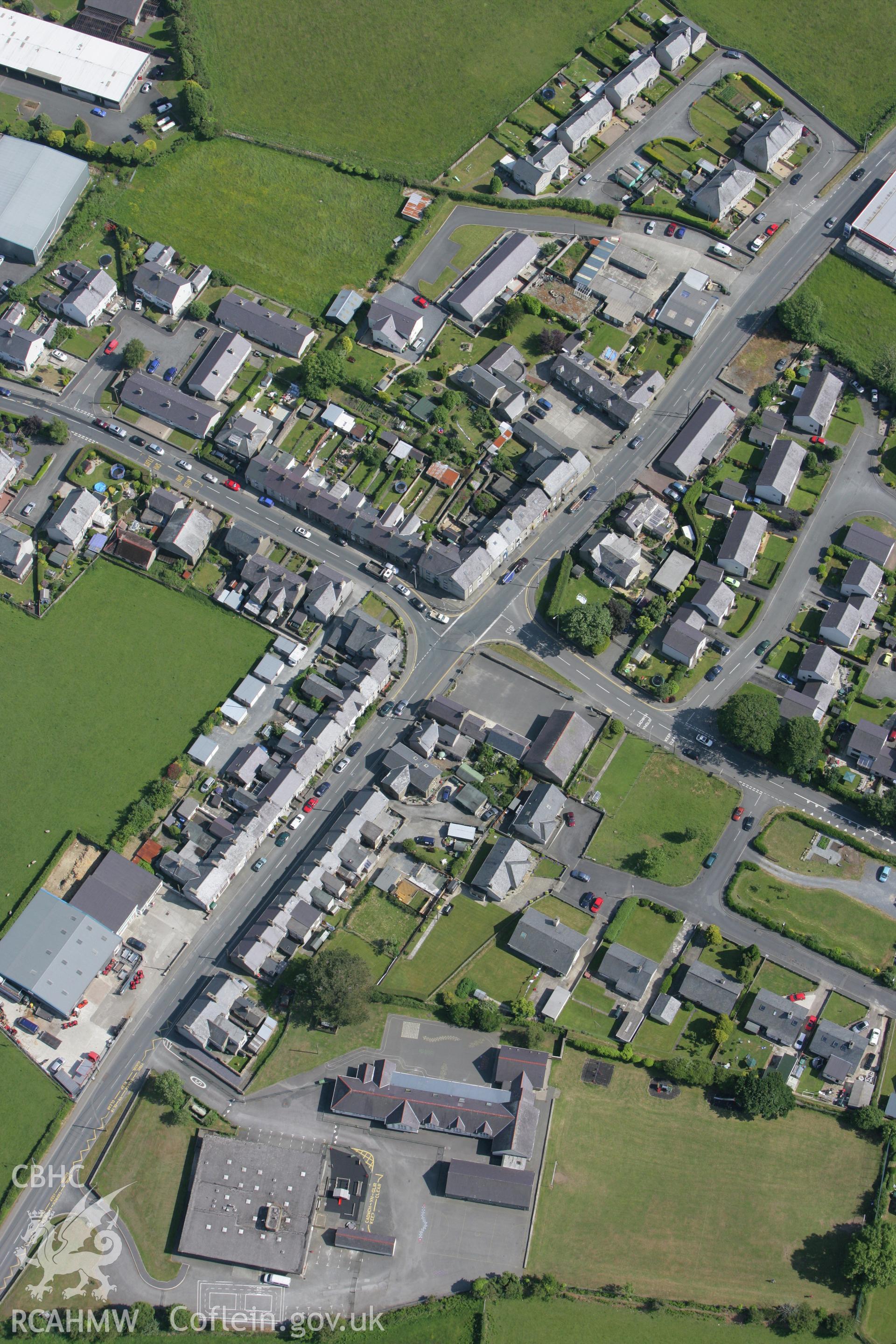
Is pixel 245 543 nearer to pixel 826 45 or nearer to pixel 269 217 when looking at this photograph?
pixel 269 217

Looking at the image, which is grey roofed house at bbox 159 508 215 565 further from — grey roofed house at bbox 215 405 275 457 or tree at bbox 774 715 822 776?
tree at bbox 774 715 822 776

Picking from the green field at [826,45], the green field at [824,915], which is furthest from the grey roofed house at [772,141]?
the green field at [824,915]

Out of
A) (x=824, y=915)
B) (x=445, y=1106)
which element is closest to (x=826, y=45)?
(x=824, y=915)

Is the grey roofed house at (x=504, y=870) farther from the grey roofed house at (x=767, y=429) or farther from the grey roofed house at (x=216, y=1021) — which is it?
the grey roofed house at (x=767, y=429)

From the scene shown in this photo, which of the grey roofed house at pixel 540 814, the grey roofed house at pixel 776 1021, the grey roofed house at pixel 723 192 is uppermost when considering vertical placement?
the grey roofed house at pixel 723 192

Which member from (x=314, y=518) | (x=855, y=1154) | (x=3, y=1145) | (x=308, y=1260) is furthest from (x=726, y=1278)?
(x=314, y=518)

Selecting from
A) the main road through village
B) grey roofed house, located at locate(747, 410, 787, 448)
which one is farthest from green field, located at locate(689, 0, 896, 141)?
grey roofed house, located at locate(747, 410, 787, 448)
